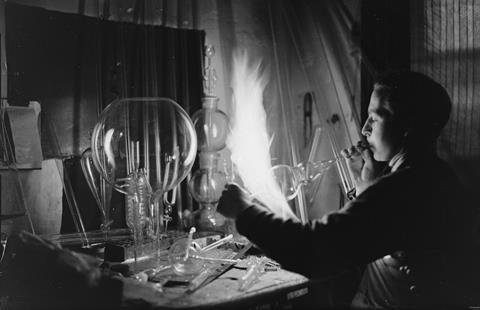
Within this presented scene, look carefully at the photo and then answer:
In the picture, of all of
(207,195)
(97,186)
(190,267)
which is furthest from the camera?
(207,195)

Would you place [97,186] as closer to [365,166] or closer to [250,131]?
[250,131]

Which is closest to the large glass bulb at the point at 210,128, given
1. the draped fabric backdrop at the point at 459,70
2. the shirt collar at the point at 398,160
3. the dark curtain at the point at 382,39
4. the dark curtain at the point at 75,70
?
the dark curtain at the point at 75,70

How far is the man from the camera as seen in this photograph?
4.96ft

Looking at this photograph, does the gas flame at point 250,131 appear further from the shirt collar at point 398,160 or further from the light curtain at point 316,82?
the shirt collar at point 398,160

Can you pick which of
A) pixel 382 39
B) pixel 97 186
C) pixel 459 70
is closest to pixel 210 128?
pixel 97 186

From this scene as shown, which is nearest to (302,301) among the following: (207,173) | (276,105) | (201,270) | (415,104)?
(201,270)

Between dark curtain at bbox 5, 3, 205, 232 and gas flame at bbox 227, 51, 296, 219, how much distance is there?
0.78 metres

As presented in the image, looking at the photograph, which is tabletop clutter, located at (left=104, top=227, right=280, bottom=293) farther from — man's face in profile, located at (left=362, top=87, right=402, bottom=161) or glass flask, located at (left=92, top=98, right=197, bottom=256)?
man's face in profile, located at (left=362, top=87, right=402, bottom=161)

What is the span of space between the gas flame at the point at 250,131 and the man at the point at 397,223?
1.72 m

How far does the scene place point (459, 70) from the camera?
2725mm

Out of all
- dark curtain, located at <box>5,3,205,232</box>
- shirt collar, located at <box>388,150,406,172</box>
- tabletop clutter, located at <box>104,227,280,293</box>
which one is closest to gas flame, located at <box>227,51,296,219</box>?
dark curtain, located at <box>5,3,205,232</box>

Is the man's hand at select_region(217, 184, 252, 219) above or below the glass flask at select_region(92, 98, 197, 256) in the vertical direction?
below

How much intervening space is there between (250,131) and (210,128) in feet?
2.15

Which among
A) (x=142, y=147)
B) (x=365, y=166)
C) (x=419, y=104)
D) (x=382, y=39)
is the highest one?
(x=382, y=39)
